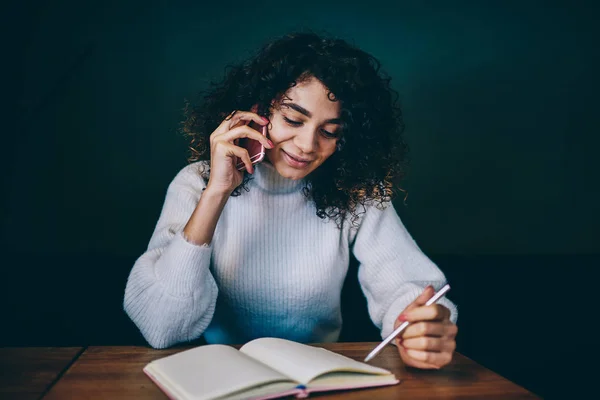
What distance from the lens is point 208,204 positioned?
3.60 ft

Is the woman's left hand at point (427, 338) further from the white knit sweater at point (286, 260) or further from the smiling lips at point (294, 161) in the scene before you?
the smiling lips at point (294, 161)

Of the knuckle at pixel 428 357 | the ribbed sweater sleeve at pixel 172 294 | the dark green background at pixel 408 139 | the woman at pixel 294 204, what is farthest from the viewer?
the dark green background at pixel 408 139

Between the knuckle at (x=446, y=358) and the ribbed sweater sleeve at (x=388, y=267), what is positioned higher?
the ribbed sweater sleeve at (x=388, y=267)

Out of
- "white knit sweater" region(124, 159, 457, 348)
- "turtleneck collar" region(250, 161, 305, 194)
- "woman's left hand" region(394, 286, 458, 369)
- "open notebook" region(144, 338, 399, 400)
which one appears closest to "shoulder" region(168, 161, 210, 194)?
"white knit sweater" region(124, 159, 457, 348)

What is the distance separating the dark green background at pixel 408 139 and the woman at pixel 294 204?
587mm

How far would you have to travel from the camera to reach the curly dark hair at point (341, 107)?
50.8 inches

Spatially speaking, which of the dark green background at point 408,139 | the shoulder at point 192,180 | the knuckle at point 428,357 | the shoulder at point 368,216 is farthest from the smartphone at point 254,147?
the dark green background at point 408,139

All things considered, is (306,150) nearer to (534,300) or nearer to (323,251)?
(323,251)

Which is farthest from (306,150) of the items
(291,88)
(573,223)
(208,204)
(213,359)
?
(573,223)

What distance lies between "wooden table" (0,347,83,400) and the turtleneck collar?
62 cm

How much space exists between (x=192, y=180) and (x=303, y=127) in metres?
0.32

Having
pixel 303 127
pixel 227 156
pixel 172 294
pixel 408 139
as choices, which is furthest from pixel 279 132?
pixel 408 139

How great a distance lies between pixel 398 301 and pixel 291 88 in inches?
22.4

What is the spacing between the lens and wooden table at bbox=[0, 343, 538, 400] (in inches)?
30.1
